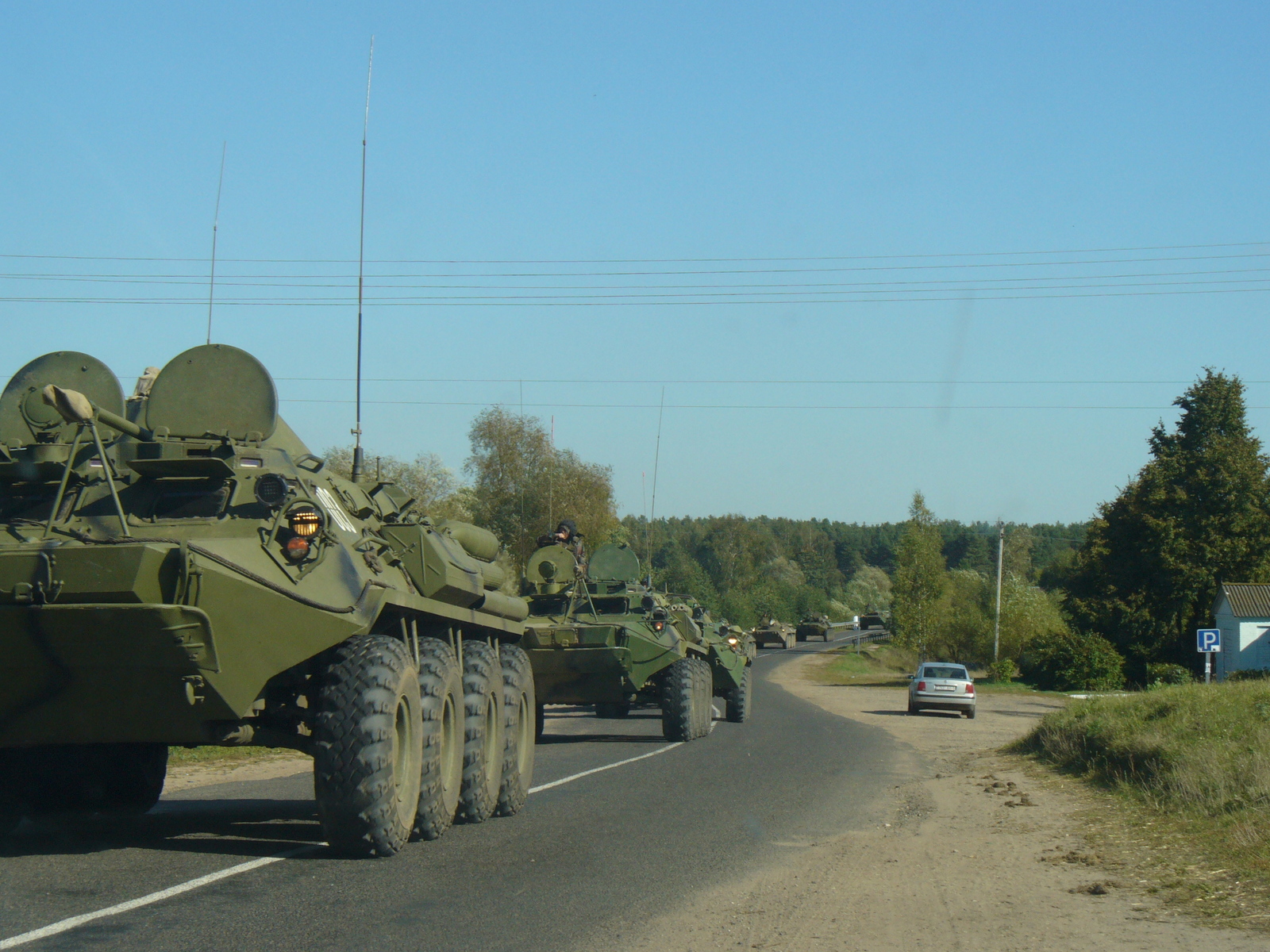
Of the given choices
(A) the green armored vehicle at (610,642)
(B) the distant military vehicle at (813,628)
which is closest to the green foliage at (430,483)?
(A) the green armored vehicle at (610,642)

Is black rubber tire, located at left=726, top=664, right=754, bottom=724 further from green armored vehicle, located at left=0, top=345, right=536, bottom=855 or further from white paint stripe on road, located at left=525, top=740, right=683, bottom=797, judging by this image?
green armored vehicle, located at left=0, top=345, right=536, bottom=855

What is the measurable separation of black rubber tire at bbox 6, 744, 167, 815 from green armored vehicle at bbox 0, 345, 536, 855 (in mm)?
18

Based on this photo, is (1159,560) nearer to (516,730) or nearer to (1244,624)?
(1244,624)

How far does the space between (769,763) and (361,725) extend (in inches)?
395

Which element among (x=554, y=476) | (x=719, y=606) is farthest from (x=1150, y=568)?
(x=719, y=606)

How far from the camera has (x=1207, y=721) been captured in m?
14.1

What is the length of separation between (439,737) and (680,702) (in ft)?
39.1

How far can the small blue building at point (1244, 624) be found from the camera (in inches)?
2013

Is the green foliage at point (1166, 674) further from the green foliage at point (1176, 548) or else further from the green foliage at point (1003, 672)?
the green foliage at point (1003, 672)

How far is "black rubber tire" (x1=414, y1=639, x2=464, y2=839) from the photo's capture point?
915 cm

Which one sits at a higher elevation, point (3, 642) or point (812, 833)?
point (3, 642)

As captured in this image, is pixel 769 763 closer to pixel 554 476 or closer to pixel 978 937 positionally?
pixel 978 937

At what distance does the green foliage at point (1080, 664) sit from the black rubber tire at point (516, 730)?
40683 millimetres

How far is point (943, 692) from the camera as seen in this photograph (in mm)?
33750
